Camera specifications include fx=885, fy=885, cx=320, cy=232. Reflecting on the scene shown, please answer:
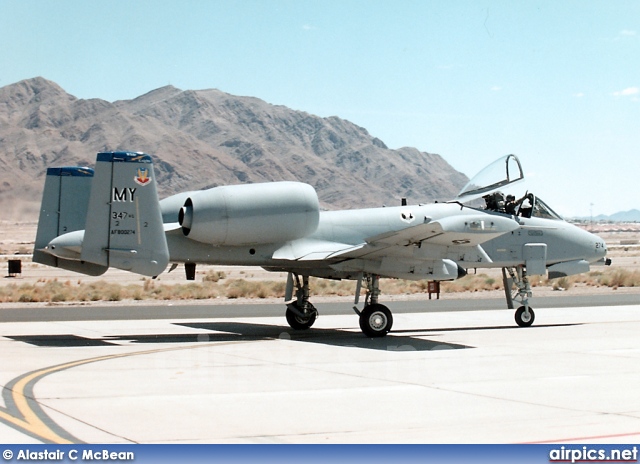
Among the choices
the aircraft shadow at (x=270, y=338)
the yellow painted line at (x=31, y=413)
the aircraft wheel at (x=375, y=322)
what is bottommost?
the yellow painted line at (x=31, y=413)

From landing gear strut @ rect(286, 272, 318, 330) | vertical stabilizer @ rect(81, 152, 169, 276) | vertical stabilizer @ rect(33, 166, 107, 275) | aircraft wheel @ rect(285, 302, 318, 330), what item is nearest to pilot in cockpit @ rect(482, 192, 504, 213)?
landing gear strut @ rect(286, 272, 318, 330)

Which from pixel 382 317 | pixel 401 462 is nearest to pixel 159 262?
pixel 382 317

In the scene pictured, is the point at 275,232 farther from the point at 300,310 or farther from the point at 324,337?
the point at 300,310

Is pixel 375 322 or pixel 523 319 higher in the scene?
pixel 523 319

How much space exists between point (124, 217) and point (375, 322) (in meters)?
5.77

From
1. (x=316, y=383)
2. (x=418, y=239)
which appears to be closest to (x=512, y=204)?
(x=418, y=239)

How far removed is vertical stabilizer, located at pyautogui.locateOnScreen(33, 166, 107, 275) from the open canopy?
879 centimetres

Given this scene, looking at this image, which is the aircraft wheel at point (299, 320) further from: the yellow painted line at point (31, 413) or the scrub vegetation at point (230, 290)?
the scrub vegetation at point (230, 290)

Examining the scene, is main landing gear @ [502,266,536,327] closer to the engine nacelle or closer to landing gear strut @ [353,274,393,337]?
landing gear strut @ [353,274,393,337]

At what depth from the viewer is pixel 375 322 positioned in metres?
19.0

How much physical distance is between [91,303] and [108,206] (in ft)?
55.6

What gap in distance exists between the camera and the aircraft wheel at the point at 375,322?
62.2 ft

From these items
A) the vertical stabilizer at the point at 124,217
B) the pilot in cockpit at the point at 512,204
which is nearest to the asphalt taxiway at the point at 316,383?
the vertical stabilizer at the point at 124,217

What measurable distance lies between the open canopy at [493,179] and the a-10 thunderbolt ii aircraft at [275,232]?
0.08 ft
